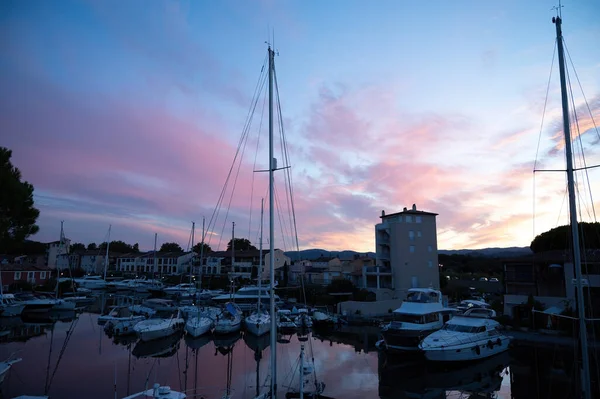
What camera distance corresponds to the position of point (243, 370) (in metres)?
22.0

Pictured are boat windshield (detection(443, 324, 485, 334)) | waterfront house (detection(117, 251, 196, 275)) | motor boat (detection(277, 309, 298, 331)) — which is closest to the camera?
boat windshield (detection(443, 324, 485, 334))

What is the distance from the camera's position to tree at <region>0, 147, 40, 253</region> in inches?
910

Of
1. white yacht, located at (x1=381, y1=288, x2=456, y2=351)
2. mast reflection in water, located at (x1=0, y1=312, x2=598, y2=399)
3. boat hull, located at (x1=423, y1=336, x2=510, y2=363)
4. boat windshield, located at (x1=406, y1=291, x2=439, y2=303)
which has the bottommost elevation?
mast reflection in water, located at (x1=0, y1=312, x2=598, y2=399)

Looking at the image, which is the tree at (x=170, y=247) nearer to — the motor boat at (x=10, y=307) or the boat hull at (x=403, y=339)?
the motor boat at (x=10, y=307)

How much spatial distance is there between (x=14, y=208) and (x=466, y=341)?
29.8 m

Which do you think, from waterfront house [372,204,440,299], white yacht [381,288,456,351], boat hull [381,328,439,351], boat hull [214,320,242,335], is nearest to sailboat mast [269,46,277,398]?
boat hull [381,328,439,351]

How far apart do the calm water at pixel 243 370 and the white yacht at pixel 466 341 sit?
0.70m

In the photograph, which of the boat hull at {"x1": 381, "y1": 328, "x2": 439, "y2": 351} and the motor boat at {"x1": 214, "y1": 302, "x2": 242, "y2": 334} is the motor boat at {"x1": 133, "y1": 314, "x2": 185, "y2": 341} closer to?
the motor boat at {"x1": 214, "y1": 302, "x2": 242, "y2": 334}

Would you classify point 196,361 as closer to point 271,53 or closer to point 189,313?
point 189,313

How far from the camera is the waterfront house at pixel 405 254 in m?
47.4

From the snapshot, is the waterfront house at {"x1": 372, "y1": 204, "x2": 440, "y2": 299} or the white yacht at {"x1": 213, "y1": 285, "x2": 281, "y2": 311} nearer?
the waterfront house at {"x1": 372, "y1": 204, "x2": 440, "y2": 299}

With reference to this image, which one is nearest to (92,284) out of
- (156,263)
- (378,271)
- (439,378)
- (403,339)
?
(156,263)

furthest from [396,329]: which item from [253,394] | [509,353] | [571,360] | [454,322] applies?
[253,394]

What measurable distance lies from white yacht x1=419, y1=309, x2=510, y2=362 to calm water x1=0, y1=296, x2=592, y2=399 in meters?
0.70
